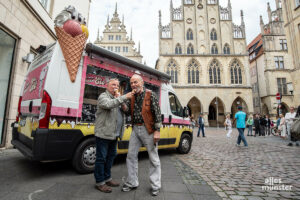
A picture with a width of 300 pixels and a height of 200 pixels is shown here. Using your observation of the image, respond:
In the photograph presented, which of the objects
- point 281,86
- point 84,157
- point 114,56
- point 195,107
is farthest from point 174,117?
point 281,86

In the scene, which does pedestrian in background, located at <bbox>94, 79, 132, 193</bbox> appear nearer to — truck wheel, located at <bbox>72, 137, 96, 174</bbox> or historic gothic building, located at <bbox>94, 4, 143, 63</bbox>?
truck wheel, located at <bbox>72, 137, 96, 174</bbox>

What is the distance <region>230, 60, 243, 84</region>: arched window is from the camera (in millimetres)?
25406

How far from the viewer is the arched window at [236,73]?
25.4 meters

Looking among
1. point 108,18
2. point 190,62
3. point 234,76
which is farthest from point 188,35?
point 108,18

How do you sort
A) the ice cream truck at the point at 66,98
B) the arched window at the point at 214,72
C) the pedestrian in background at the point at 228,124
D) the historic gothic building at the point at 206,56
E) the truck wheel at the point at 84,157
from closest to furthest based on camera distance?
the ice cream truck at the point at 66,98 < the truck wheel at the point at 84,157 < the pedestrian in background at the point at 228,124 < the historic gothic building at the point at 206,56 < the arched window at the point at 214,72

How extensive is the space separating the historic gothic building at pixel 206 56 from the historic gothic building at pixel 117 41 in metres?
6.31

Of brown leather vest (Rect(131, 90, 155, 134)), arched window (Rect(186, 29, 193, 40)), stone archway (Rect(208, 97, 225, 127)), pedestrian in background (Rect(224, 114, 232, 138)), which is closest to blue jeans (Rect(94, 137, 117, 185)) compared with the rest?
brown leather vest (Rect(131, 90, 155, 134))

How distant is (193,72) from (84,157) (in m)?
25.0

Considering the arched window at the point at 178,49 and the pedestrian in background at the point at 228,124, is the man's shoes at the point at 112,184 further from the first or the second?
the arched window at the point at 178,49

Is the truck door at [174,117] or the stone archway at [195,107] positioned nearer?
the truck door at [174,117]

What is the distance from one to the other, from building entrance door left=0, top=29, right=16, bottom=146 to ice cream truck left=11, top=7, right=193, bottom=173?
224 centimetres

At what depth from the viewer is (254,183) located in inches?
103

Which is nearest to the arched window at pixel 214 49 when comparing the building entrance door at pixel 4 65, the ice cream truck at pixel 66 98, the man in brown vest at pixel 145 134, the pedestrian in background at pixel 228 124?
the pedestrian in background at pixel 228 124

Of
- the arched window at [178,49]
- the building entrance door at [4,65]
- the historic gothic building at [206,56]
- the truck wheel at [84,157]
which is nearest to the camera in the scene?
the truck wheel at [84,157]
